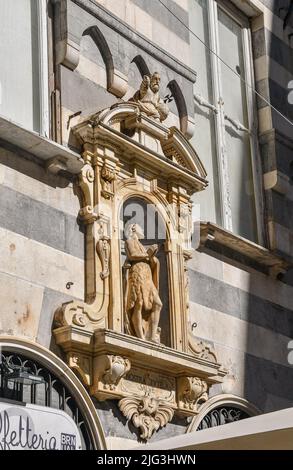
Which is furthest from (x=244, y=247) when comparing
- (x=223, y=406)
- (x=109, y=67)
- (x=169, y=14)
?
(x=169, y=14)

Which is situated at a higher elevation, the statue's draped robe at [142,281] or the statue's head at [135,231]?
the statue's head at [135,231]

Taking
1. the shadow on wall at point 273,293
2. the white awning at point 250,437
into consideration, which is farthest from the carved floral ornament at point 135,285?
the white awning at point 250,437

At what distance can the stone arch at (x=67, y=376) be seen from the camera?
9492 millimetres

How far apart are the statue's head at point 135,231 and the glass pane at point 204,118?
1509mm

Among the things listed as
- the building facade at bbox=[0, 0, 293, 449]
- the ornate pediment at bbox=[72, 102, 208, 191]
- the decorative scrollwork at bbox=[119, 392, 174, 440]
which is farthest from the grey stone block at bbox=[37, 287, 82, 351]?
the ornate pediment at bbox=[72, 102, 208, 191]

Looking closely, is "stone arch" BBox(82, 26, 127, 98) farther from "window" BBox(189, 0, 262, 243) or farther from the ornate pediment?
"window" BBox(189, 0, 262, 243)

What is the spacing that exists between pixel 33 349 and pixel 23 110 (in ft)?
8.11

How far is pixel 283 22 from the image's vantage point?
595 inches

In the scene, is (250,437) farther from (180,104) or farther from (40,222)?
(180,104)

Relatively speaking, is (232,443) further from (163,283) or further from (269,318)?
(269,318)

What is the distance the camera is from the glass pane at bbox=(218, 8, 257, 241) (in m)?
13.3

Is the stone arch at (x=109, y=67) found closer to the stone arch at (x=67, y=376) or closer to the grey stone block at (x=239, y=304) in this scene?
the grey stone block at (x=239, y=304)

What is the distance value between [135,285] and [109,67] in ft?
8.27
